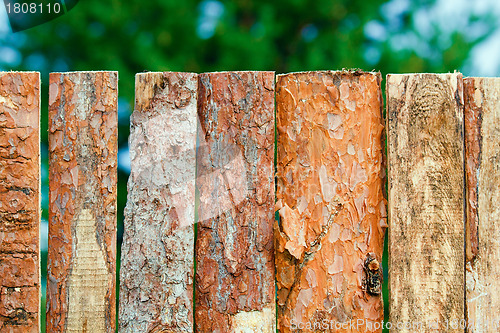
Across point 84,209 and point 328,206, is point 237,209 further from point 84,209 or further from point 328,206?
point 84,209

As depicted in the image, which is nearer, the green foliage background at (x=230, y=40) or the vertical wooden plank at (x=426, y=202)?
the vertical wooden plank at (x=426, y=202)

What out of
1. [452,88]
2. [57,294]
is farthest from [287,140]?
[57,294]

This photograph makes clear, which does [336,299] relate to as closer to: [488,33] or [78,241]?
[78,241]

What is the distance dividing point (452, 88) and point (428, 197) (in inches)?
13.1

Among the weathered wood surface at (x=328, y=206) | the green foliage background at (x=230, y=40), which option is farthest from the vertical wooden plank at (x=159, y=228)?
the green foliage background at (x=230, y=40)

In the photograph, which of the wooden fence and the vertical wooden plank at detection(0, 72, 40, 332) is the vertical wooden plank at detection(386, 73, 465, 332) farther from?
the vertical wooden plank at detection(0, 72, 40, 332)

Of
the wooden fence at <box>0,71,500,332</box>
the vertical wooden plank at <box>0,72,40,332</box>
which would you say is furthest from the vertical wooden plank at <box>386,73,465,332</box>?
the vertical wooden plank at <box>0,72,40,332</box>

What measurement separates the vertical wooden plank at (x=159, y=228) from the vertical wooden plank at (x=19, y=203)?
0.28 metres

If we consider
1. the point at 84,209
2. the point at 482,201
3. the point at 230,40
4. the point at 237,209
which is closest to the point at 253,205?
the point at 237,209

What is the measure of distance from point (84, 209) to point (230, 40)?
164cm

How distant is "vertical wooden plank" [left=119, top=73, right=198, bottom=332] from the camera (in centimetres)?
126

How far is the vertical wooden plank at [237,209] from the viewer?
4.13ft

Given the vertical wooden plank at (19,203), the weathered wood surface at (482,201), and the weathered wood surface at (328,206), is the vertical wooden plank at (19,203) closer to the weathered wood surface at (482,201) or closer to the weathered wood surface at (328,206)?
the weathered wood surface at (328,206)

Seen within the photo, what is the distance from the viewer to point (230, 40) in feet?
8.54
